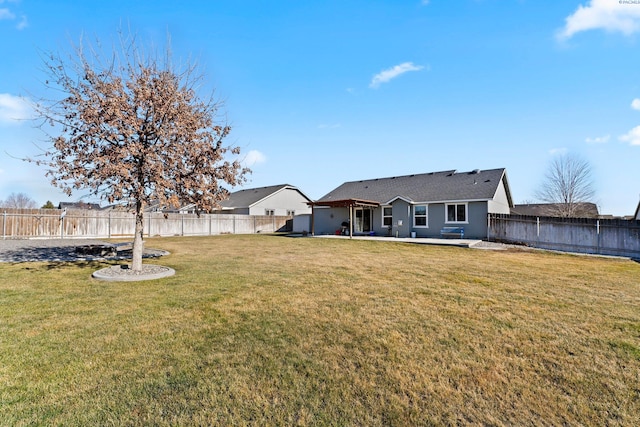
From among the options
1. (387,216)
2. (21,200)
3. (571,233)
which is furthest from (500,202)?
(21,200)

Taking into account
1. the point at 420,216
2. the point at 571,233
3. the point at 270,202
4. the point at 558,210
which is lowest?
the point at 571,233

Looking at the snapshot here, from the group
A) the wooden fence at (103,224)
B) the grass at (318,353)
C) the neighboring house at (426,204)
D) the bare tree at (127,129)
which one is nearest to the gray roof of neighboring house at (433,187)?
the neighboring house at (426,204)

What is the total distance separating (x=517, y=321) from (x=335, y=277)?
162 inches

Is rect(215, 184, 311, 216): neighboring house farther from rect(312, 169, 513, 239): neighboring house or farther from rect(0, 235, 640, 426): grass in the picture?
rect(0, 235, 640, 426): grass

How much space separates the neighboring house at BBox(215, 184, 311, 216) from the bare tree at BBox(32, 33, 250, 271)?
2421 centimetres

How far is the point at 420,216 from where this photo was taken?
20.9 metres

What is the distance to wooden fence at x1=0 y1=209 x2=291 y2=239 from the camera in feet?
61.0

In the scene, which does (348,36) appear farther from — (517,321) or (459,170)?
(459,170)

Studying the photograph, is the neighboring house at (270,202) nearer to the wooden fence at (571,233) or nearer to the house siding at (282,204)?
the house siding at (282,204)

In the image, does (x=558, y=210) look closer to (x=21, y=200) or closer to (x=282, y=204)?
(x=282, y=204)

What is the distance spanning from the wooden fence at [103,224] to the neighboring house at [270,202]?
151 inches

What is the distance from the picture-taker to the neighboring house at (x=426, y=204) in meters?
18.8

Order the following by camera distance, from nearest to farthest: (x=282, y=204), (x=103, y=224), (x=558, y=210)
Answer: (x=103, y=224) < (x=558, y=210) < (x=282, y=204)

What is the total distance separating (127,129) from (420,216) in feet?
58.9
